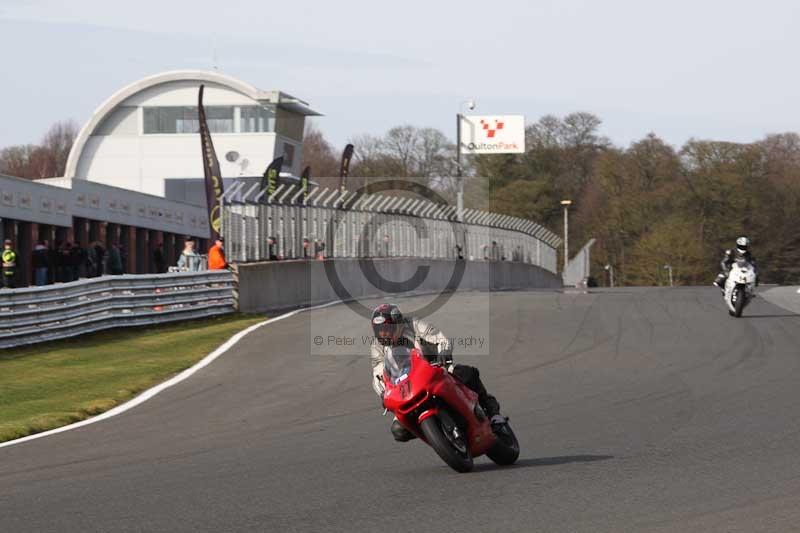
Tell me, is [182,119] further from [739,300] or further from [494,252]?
[739,300]

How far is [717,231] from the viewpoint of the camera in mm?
82312

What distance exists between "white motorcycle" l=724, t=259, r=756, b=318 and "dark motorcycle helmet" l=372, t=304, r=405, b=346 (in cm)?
1576

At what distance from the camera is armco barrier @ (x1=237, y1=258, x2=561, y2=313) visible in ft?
87.6

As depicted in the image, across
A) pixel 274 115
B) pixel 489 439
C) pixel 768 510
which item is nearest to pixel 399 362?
pixel 489 439

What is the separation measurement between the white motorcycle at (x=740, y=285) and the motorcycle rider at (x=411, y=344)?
15.2 meters

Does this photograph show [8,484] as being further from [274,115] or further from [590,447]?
[274,115]

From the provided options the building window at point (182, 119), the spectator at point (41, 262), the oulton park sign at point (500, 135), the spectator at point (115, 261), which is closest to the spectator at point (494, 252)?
the spectator at point (115, 261)

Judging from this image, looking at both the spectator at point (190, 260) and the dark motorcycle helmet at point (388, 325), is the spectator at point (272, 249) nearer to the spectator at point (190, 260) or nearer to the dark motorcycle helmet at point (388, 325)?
the spectator at point (190, 260)

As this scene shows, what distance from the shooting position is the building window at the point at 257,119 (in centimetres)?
7044

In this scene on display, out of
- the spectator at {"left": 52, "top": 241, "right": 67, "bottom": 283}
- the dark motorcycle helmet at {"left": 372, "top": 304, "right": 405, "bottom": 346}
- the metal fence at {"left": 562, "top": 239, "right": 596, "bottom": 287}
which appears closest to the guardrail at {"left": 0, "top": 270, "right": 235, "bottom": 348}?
the spectator at {"left": 52, "top": 241, "right": 67, "bottom": 283}

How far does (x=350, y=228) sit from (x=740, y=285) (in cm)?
1229

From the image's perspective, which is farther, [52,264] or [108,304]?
[52,264]

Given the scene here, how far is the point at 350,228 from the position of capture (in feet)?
A: 108

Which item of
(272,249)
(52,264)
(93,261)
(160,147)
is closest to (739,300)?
(272,249)
